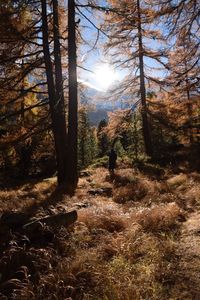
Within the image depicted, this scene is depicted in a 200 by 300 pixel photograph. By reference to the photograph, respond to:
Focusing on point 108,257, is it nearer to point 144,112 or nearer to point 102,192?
point 102,192

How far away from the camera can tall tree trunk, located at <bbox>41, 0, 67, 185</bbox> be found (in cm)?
1429

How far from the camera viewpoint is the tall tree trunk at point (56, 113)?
14.3 meters

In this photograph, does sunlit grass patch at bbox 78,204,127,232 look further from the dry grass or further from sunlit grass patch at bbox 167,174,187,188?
sunlit grass patch at bbox 167,174,187,188

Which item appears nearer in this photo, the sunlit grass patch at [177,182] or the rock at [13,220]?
the rock at [13,220]

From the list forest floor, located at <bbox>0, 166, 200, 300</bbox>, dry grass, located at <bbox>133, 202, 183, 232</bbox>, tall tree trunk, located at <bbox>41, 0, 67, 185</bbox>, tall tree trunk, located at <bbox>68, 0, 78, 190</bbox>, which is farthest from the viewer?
tall tree trunk, located at <bbox>41, 0, 67, 185</bbox>

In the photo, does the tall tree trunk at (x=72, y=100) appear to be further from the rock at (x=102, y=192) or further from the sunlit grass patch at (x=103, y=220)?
the sunlit grass patch at (x=103, y=220)

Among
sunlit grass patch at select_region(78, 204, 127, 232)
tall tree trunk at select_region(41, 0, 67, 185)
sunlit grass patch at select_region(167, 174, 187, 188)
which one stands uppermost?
tall tree trunk at select_region(41, 0, 67, 185)

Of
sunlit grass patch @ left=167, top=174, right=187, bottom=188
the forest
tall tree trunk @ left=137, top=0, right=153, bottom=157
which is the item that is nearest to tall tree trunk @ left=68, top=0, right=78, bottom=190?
the forest

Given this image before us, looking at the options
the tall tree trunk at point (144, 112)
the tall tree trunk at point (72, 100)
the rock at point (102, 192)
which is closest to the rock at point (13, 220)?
the rock at point (102, 192)

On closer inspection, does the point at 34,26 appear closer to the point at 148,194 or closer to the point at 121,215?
the point at 148,194

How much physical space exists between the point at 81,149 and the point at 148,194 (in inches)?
2116

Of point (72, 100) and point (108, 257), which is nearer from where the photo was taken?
point (108, 257)

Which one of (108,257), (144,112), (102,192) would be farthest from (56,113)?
(144,112)

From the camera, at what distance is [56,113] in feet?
47.5
